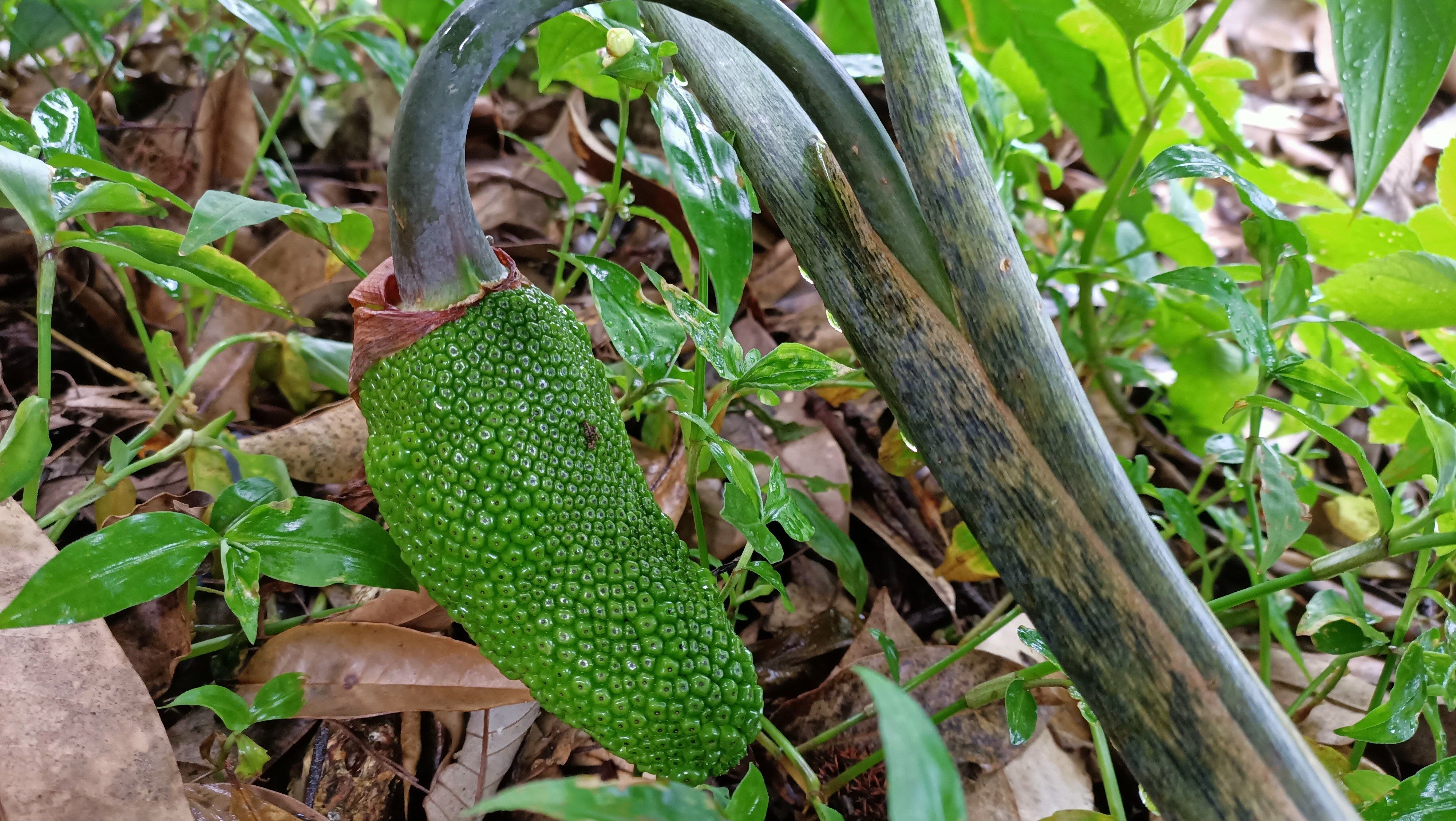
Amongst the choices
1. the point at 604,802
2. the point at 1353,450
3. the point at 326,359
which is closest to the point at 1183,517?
the point at 1353,450

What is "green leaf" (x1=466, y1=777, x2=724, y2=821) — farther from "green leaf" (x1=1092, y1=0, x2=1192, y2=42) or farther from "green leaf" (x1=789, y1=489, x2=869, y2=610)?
"green leaf" (x1=1092, y1=0, x2=1192, y2=42)

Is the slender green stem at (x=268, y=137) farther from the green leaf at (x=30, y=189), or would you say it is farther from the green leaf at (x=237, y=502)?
the green leaf at (x=237, y=502)

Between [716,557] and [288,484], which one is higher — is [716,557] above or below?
below

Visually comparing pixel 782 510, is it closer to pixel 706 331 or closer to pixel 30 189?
pixel 706 331

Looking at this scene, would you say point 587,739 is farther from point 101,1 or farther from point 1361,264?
point 101,1

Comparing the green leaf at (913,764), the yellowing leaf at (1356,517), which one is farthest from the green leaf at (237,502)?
the yellowing leaf at (1356,517)

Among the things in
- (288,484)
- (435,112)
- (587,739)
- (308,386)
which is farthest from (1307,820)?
(308,386)

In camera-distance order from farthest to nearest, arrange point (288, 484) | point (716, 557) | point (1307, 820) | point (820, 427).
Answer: point (820, 427) < point (716, 557) < point (288, 484) < point (1307, 820)
